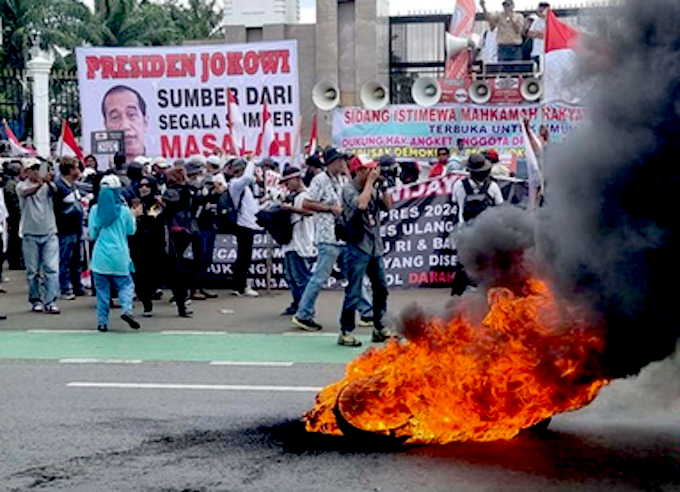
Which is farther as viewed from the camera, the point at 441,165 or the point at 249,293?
the point at 441,165

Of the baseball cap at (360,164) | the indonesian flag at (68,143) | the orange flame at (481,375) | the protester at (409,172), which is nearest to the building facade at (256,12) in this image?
the protester at (409,172)

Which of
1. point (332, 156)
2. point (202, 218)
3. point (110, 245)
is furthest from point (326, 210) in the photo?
point (202, 218)

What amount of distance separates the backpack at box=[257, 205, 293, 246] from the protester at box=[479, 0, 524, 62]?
39.7 ft

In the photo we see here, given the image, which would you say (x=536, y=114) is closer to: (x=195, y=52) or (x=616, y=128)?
(x=195, y=52)

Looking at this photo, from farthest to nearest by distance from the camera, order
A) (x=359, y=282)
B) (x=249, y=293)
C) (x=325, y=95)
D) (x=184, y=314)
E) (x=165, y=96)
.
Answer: (x=325, y=95)
(x=165, y=96)
(x=249, y=293)
(x=184, y=314)
(x=359, y=282)

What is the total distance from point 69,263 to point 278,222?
138 inches

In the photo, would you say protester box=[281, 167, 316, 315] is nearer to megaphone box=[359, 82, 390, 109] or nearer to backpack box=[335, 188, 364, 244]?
backpack box=[335, 188, 364, 244]

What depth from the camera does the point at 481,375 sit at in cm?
648

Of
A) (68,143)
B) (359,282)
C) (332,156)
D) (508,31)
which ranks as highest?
(508,31)

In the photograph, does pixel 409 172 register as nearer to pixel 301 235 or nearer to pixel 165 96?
pixel 165 96

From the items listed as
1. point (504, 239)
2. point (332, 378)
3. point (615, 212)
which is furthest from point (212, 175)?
point (615, 212)

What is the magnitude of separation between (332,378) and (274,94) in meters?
9.00

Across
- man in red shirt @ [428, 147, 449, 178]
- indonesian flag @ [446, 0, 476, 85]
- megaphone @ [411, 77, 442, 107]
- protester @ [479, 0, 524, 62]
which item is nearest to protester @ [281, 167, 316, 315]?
man in red shirt @ [428, 147, 449, 178]

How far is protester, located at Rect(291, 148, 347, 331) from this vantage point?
1155 centimetres
